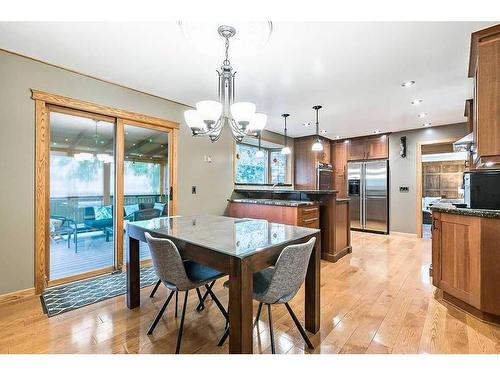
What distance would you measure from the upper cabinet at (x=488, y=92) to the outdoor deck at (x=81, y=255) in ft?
12.9

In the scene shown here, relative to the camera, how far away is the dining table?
1.28 metres

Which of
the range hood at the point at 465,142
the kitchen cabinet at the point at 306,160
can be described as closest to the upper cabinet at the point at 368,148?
the kitchen cabinet at the point at 306,160

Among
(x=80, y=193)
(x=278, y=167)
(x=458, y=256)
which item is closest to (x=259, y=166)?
(x=278, y=167)

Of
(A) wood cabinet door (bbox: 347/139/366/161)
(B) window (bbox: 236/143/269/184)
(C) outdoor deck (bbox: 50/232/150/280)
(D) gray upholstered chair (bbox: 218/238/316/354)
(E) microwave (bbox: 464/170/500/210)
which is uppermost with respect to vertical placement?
(A) wood cabinet door (bbox: 347/139/366/161)

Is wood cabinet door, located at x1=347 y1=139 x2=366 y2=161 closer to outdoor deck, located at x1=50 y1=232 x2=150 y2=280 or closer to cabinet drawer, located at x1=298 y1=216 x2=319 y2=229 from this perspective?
cabinet drawer, located at x1=298 y1=216 x2=319 y2=229

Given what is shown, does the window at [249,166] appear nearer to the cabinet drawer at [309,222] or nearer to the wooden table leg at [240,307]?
the cabinet drawer at [309,222]

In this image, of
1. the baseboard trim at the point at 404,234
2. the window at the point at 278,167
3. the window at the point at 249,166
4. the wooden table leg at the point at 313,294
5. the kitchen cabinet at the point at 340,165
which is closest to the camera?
the wooden table leg at the point at 313,294

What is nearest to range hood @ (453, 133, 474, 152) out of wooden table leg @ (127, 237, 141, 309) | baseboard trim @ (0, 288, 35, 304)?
wooden table leg @ (127, 237, 141, 309)

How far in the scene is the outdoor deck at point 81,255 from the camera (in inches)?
111

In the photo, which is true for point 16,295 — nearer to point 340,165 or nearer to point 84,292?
point 84,292

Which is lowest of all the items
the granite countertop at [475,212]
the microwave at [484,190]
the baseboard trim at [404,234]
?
the baseboard trim at [404,234]

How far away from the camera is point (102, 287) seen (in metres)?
2.68

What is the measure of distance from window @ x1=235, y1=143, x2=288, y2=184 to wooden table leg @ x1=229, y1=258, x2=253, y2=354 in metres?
3.45

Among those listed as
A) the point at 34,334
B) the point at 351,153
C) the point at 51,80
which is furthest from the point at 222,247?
the point at 351,153
